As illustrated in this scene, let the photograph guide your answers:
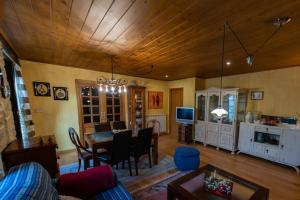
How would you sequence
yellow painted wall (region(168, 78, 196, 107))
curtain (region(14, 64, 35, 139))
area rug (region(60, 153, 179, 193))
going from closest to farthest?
area rug (region(60, 153, 179, 193))
curtain (region(14, 64, 35, 139))
yellow painted wall (region(168, 78, 196, 107))

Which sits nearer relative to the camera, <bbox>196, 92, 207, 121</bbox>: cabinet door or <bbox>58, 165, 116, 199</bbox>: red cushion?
<bbox>58, 165, 116, 199</bbox>: red cushion

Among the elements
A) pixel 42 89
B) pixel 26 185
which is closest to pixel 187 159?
pixel 26 185

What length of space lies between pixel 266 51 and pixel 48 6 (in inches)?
124

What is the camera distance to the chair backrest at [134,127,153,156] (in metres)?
2.66

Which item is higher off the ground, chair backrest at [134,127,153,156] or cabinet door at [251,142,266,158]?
chair backrest at [134,127,153,156]

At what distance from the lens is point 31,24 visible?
1.59 metres

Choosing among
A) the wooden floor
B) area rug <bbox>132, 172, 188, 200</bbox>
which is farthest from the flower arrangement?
the wooden floor

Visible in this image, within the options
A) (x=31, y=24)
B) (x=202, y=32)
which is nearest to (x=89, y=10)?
(x=31, y=24)

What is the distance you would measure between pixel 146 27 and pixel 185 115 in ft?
12.1

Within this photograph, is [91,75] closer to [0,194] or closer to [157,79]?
[157,79]

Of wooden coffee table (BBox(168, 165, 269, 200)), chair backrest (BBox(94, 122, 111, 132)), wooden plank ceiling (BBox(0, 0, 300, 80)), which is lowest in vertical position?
wooden coffee table (BBox(168, 165, 269, 200))

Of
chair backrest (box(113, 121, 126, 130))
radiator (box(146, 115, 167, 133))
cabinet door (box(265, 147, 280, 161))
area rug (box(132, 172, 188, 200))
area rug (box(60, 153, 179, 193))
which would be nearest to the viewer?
area rug (box(132, 172, 188, 200))

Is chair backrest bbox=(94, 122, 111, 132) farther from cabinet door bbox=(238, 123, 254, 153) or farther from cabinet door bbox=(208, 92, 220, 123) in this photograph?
cabinet door bbox=(238, 123, 254, 153)

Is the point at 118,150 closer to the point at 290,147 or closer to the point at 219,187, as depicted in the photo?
the point at 219,187
